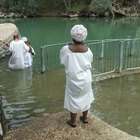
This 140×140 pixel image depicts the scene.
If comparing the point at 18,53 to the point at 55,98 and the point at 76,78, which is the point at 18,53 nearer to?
the point at 55,98

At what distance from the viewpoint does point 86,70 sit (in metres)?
6.66

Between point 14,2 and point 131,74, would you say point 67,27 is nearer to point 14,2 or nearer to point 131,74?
point 14,2

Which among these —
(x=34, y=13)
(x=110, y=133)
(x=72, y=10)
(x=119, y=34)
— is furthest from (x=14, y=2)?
(x=110, y=133)

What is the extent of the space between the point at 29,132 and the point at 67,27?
19658mm

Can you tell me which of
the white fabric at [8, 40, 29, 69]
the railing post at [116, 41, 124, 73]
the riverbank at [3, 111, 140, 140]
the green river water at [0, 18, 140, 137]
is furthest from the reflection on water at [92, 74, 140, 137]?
the white fabric at [8, 40, 29, 69]

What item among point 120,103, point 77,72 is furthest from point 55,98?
point 77,72

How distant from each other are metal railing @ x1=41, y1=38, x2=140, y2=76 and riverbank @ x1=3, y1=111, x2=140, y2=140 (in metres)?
4.04

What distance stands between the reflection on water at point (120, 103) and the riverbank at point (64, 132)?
71cm

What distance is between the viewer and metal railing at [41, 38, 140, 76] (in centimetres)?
1127

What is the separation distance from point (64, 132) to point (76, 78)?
0.97 meters

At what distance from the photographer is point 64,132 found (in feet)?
21.5

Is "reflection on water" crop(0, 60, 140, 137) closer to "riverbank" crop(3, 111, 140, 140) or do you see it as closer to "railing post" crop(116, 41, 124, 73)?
"railing post" crop(116, 41, 124, 73)

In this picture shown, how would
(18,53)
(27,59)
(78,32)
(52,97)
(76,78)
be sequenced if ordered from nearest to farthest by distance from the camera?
(78,32) → (76,78) → (52,97) → (18,53) → (27,59)

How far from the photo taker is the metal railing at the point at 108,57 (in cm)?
1127
